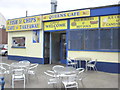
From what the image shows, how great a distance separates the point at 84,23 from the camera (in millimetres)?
8609

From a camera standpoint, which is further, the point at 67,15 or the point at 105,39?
the point at 67,15

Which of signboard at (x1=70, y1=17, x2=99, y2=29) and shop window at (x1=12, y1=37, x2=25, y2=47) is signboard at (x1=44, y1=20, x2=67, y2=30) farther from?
shop window at (x1=12, y1=37, x2=25, y2=47)

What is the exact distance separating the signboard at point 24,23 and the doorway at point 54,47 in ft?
3.53

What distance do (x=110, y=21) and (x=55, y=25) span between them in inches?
148

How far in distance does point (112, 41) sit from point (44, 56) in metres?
5.02

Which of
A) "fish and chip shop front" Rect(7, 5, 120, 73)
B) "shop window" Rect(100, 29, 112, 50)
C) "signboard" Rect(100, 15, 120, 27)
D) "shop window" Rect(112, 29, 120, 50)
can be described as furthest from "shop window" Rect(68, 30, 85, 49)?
"shop window" Rect(112, 29, 120, 50)

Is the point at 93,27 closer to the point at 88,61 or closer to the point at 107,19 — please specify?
the point at 107,19

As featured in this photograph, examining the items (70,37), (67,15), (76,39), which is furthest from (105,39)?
(67,15)

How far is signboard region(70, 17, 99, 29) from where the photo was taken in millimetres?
8227

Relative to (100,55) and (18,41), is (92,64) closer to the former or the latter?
(100,55)

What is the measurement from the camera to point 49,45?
10875 mm

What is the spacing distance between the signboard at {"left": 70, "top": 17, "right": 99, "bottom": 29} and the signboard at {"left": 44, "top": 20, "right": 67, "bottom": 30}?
62 centimetres

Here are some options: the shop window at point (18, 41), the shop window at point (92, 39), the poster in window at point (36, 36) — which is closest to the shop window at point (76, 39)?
the shop window at point (92, 39)

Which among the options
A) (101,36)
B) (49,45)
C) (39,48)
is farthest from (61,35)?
(101,36)
